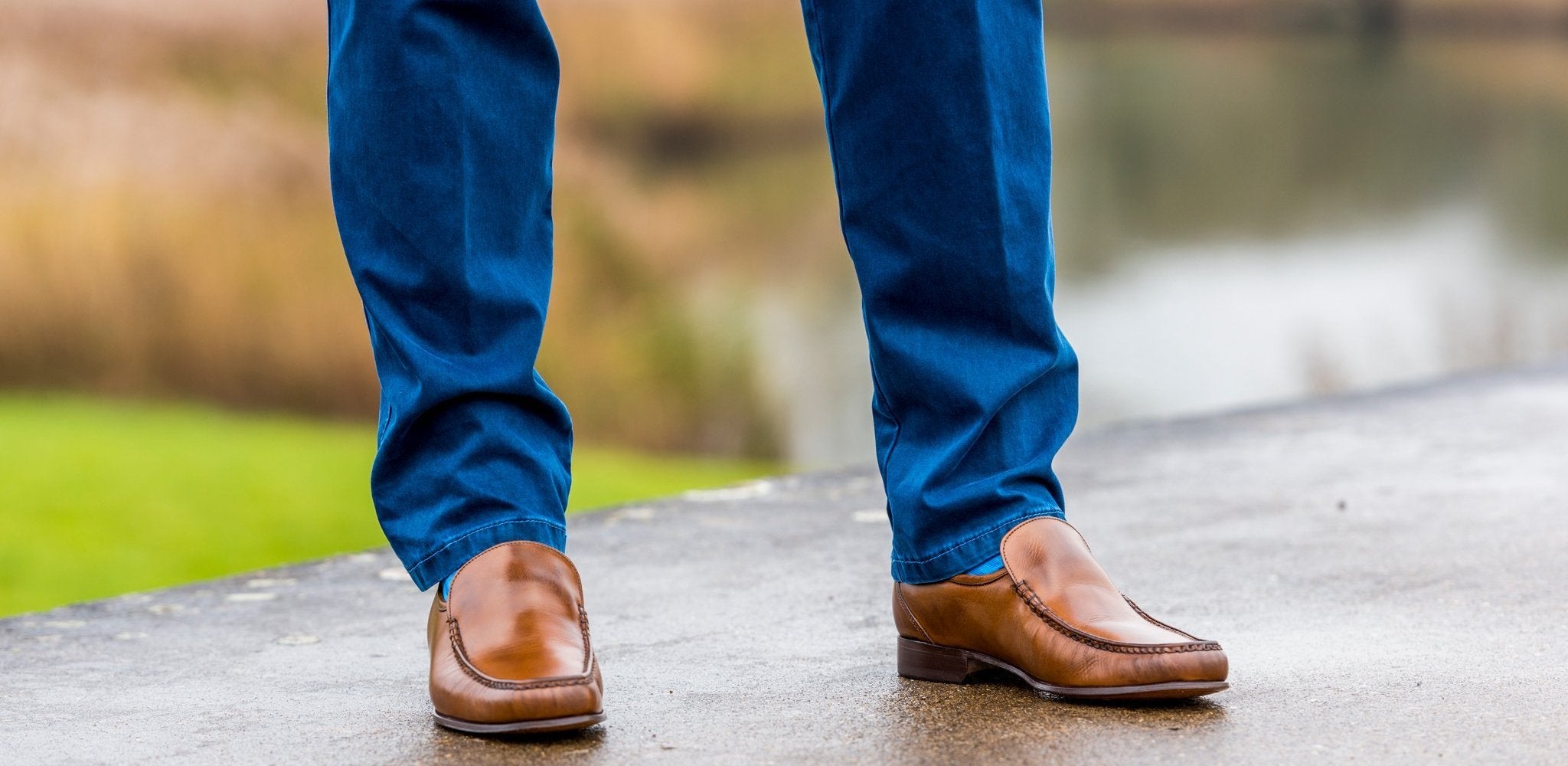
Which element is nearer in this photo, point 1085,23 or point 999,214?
point 999,214

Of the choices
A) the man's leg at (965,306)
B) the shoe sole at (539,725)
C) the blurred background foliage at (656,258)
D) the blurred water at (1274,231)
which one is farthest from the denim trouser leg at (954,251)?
the blurred water at (1274,231)

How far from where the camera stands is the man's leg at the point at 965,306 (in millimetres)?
880

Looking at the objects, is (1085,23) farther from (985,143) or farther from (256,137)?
(985,143)

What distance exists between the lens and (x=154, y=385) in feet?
25.4

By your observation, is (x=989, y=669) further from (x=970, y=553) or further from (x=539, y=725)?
(x=539, y=725)

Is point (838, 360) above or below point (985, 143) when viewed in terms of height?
below

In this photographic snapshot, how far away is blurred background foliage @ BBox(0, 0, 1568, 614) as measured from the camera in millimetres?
6312

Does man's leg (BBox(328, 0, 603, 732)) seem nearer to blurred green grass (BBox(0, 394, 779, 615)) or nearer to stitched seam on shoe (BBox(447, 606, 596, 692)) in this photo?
stitched seam on shoe (BBox(447, 606, 596, 692))

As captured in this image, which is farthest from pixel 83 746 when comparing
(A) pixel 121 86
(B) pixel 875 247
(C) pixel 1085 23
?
(C) pixel 1085 23

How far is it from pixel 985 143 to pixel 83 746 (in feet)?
2.05

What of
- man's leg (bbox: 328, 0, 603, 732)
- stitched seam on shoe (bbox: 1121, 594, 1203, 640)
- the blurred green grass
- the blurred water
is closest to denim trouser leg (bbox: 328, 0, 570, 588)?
man's leg (bbox: 328, 0, 603, 732)

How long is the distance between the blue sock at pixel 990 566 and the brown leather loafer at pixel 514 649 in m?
0.24

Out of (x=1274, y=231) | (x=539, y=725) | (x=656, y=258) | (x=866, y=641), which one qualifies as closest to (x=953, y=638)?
(x=866, y=641)

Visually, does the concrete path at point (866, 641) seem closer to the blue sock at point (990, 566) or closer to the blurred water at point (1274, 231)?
the blue sock at point (990, 566)
